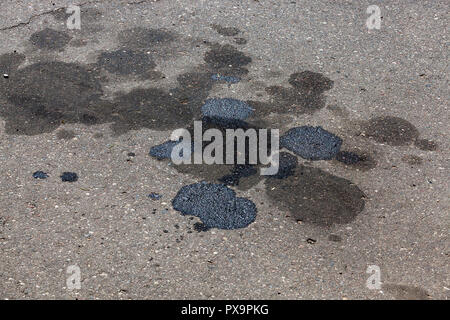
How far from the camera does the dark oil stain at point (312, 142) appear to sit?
5.39 meters

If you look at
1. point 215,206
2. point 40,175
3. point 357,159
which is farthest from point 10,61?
point 357,159

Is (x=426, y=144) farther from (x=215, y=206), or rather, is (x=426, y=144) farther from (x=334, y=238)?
(x=215, y=206)

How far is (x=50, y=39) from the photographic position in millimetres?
6781

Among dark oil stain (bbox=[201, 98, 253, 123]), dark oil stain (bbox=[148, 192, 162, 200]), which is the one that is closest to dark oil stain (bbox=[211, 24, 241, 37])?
dark oil stain (bbox=[201, 98, 253, 123])

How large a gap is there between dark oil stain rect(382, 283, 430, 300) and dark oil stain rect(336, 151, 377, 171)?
1.29 metres

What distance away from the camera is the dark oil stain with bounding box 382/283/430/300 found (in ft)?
13.7

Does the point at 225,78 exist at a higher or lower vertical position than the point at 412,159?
higher

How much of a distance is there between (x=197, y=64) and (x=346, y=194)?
237 centimetres

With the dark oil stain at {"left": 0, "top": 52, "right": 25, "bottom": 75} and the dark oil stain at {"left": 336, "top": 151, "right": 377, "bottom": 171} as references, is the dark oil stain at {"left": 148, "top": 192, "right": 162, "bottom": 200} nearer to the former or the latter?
the dark oil stain at {"left": 336, "top": 151, "right": 377, "bottom": 171}

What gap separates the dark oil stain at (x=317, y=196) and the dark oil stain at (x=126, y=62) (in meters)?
2.11

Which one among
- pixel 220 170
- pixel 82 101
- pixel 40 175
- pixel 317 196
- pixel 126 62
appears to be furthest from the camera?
pixel 126 62

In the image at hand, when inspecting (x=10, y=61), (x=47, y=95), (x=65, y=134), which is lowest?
(x=65, y=134)

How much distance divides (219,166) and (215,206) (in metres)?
0.50

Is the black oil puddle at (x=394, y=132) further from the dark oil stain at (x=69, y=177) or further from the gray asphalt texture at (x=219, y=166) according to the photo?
the dark oil stain at (x=69, y=177)
